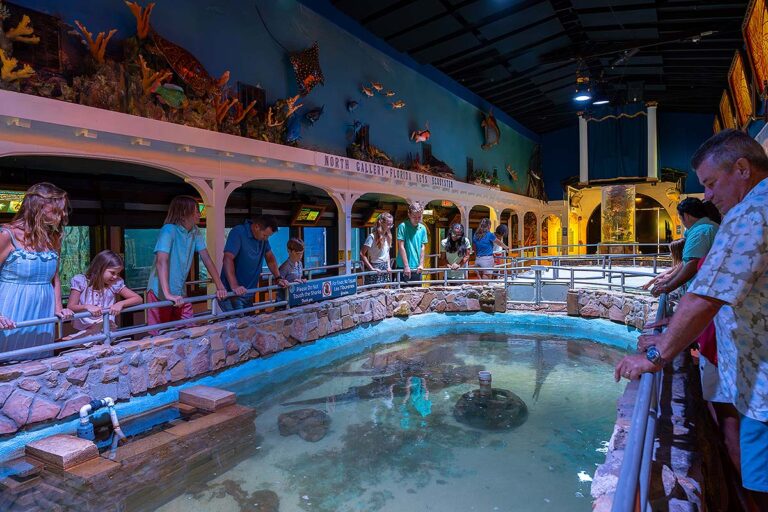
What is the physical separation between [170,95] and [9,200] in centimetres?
262

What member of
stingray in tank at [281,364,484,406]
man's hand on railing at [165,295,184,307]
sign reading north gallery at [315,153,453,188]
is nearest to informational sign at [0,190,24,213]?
Answer: man's hand on railing at [165,295,184,307]

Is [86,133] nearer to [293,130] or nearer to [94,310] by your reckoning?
[94,310]

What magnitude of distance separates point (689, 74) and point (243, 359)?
769 inches

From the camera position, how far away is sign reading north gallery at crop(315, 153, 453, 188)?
9453mm

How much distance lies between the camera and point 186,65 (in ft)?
23.5

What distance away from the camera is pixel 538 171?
26.4 meters

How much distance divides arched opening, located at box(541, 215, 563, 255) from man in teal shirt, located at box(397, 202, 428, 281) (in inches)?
745

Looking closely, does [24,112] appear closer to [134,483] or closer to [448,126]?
[134,483]

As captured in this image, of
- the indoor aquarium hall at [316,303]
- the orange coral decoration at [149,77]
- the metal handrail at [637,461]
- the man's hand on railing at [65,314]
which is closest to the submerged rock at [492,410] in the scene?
the indoor aquarium hall at [316,303]

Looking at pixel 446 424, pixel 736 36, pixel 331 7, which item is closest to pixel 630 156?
pixel 736 36

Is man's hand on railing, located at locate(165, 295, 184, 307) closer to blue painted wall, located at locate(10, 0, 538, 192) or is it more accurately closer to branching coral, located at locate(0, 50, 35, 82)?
branching coral, located at locate(0, 50, 35, 82)

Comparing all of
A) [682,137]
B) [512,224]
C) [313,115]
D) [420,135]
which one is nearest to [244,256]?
[313,115]

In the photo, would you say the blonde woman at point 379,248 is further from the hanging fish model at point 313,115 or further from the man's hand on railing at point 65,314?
the man's hand on railing at point 65,314

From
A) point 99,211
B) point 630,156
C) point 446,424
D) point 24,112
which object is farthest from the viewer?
point 630,156
